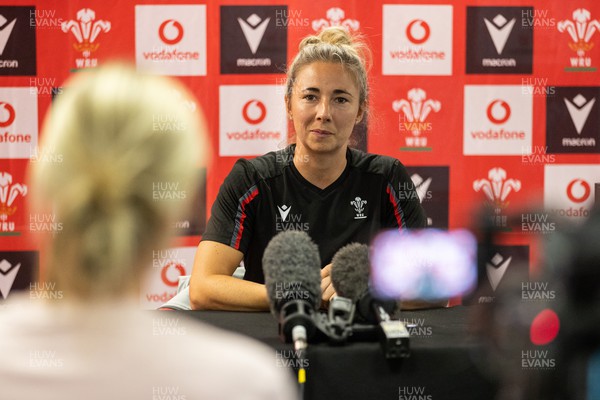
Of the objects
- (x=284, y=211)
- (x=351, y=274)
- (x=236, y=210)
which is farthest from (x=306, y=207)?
(x=351, y=274)

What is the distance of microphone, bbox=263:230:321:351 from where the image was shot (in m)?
1.35

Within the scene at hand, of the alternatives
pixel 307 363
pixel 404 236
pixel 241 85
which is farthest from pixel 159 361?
pixel 241 85

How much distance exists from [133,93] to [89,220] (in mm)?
135

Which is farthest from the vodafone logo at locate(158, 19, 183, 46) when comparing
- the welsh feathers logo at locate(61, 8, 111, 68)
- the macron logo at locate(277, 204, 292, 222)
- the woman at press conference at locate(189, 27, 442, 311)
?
the macron logo at locate(277, 204, 292, 222)

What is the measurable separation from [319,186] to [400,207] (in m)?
0.27

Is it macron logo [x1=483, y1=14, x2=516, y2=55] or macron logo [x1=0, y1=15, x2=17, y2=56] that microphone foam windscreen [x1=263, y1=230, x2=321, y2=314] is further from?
macron logo [x1=0, y1=15, x2=17, y2=56]

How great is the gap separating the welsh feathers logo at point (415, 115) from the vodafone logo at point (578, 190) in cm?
75

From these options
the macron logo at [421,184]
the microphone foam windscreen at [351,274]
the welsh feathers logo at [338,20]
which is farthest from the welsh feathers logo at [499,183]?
the microphone foam windscreen at [351,274]

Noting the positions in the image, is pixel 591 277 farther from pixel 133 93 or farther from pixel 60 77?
pixel 60 77

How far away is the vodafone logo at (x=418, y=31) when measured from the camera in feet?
11.0

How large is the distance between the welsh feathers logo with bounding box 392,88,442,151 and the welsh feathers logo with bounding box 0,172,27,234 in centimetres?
183

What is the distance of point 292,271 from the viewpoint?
1385 millimetres

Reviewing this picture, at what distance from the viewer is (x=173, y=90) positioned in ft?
2.50

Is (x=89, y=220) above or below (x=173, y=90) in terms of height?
below
